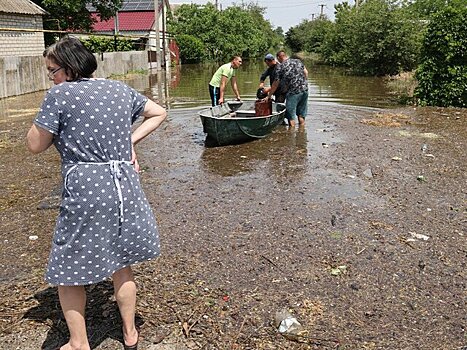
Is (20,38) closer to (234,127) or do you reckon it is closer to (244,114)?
(244,114)

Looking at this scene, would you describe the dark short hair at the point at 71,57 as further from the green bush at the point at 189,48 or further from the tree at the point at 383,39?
the green bush at the point at 189,48

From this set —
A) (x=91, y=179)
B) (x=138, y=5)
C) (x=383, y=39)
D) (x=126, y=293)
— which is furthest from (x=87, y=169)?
(x=138, y=5)

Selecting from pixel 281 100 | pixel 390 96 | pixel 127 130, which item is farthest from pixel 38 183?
pixel 390 96

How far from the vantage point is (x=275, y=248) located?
4.91m

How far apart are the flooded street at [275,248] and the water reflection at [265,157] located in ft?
0.14

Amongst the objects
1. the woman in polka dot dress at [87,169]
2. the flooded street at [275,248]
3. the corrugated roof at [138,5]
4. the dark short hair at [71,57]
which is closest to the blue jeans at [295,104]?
the flooded street at [275,248]

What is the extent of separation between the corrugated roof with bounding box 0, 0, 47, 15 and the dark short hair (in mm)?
26123

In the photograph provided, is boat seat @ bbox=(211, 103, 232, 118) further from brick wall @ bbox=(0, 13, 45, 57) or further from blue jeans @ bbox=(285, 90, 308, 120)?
brick wall @ bbox=(0, 13, 45, 57)

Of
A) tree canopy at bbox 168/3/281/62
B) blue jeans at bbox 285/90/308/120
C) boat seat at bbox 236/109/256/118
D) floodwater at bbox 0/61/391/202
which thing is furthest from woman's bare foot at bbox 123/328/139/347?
tree canopy at bbox 168/3/281/62

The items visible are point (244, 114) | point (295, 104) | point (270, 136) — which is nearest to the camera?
point (270, 136)

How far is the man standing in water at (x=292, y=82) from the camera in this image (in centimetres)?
1139

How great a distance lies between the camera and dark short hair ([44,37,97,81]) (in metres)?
2.61

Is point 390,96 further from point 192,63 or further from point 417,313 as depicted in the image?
point 192,63

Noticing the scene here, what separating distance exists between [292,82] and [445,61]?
6853mm
